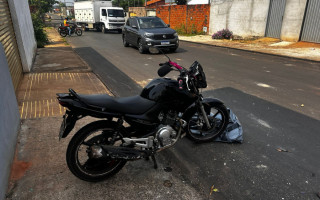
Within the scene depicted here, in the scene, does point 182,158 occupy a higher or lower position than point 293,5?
lower

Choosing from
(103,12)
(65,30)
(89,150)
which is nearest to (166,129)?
(89,150)

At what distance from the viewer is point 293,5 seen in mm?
14266

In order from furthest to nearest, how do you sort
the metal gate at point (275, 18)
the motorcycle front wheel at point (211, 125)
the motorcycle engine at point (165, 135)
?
1. the metal gate at point (275, 18)
2. the motorcycle front wheel at point (211, 125)
3. the motorcycle engine at point (165, 135)

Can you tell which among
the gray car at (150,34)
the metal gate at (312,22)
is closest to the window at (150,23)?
the gray car at (150,34)

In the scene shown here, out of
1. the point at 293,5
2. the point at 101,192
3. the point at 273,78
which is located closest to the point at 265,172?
the point at 101,192

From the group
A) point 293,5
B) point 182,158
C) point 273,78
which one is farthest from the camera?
point 293,5

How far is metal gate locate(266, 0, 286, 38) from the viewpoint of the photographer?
15.0 m

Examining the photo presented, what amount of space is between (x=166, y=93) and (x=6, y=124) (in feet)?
6.78

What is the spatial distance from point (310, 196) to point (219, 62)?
25.7 ft

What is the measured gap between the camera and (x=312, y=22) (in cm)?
1351

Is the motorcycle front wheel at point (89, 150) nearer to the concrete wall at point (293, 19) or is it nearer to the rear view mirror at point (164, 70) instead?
the rear view mirror at point (164, 70)

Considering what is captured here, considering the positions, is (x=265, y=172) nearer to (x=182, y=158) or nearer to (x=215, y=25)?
(x=182, y=158)

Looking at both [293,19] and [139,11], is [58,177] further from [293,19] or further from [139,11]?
[139,11]

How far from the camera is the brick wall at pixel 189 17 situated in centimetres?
2160
